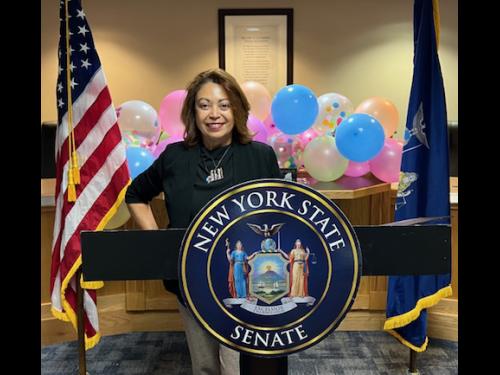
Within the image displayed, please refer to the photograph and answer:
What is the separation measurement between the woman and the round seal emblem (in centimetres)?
38

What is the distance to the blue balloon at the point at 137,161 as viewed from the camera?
2.68 m

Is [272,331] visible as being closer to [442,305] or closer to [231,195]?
[231,195]

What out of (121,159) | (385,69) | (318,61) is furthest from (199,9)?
(121,159)

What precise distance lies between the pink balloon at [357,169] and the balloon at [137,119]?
1286 mm

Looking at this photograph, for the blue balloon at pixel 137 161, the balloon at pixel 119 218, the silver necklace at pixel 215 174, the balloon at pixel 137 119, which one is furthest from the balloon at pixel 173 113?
the silver necklace at pixel 215 174

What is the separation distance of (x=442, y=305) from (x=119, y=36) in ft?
13.2

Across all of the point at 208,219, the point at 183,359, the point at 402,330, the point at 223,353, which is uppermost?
the point at 208,219

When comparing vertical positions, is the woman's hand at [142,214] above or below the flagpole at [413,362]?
above

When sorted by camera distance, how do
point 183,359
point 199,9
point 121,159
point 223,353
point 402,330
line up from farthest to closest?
1. point 199,9
2. point 183,359
3. point 402,330
4. point 121,159
5. point 223,353

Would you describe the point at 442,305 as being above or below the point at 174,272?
below

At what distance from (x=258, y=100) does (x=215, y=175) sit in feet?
7.27

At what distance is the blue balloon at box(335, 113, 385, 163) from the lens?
288cm

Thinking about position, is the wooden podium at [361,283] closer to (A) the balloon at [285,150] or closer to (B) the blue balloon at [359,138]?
(B) the blue balloon at [359,138]

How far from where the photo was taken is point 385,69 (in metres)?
5.32
